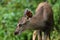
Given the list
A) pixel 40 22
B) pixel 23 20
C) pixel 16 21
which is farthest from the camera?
pixel 16 21

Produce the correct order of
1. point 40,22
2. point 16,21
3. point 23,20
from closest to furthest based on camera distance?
point 23,20, point 40,22, point 16,21

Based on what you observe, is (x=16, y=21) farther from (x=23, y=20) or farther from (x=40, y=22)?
(x=23, y=20)

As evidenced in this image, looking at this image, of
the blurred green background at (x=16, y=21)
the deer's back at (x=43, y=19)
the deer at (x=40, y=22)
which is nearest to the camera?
the deer at (x=40, y=22)

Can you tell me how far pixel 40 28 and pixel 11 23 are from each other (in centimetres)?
249

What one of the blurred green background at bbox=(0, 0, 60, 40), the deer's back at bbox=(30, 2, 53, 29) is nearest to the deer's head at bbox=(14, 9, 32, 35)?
the deer's back at bbox=(30, 2, 53, 29)

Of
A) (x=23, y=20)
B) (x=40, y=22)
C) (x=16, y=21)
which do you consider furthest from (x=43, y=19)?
(x=16, y=21)

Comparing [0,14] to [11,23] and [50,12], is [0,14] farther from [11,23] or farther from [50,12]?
[50,12]

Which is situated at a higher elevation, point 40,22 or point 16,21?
point 16,21

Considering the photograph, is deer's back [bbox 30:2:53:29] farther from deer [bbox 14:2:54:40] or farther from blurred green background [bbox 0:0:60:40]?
blurred green background [bbox 0:0:60:40]

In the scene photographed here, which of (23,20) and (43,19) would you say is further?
(43,19)

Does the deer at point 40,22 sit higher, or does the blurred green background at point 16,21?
the blurred green background at point 16,21

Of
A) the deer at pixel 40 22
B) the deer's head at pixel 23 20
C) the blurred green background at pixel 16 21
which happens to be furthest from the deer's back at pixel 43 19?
the blurred green background at pixel 16 21

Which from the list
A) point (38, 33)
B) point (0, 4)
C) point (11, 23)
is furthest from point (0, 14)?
point (38, 33)

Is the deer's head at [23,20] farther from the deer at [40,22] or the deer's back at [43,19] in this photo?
the deer's back at [43,19]
